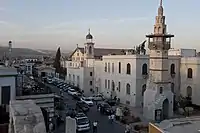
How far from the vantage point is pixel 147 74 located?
1270 inches

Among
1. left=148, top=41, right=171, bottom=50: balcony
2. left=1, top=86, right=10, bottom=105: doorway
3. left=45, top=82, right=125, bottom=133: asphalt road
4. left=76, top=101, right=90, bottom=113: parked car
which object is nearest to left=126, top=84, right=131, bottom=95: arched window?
left=76, top=101, right=90, bottom=113: parked car

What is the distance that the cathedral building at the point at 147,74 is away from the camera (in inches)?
1011

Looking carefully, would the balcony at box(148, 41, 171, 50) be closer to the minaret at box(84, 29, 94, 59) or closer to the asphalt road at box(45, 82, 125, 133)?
the asphalt road at box(45, 82, 125, 133)

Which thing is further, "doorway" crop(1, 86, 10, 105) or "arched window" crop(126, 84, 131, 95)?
"arched window" crop(126, 84, 131, 95)

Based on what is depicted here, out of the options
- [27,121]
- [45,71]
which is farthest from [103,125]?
[45,71]

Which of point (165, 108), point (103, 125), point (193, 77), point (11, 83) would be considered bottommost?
point (103, 125)

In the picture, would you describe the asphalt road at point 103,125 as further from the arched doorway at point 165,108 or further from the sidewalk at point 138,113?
the arched doorway at point 165,108

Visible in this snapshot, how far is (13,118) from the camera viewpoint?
633 centimetres

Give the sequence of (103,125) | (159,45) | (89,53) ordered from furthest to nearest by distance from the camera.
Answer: (89,53) → (159,45) → (103,125)

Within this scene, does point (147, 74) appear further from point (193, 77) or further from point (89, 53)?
point (89, 53)

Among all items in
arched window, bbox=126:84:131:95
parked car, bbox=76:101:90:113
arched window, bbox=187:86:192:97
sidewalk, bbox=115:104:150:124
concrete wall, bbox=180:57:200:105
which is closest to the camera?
sidewalk, bbox=115:104:150:124

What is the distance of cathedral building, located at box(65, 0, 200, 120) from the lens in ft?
84.2

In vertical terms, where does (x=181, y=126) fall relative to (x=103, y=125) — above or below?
above

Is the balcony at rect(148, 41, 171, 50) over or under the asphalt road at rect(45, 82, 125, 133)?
over
